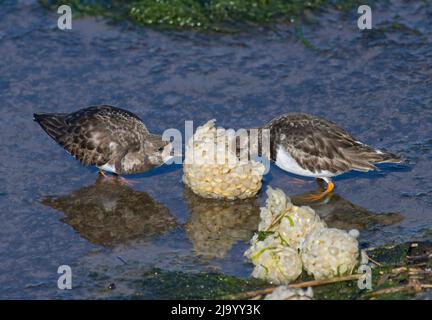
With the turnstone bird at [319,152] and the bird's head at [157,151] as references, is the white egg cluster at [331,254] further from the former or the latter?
the bird's head at [157,151]

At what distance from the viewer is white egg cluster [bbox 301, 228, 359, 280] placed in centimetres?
908

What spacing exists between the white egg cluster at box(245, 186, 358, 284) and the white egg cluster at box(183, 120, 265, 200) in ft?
4.19

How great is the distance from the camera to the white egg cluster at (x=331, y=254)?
29.8 ft

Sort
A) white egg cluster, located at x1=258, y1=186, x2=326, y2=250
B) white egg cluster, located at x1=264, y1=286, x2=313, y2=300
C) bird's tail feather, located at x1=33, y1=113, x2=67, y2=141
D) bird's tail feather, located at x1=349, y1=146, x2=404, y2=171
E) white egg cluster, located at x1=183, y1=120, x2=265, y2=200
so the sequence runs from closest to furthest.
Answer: white egg cluster, located at x1=264, y1=286, x2=313, y2=300, white egg cluster, located at x1=258, y1=186, x2=326, y2=250, white egg cluster, located at x1=183, y1=120, x2=265, y2=200, bird's tail feather, located at x1=349, y1=146, x2=404, y2=171, bird's tail feather, located at x1=33, y1=113, x2=67, y2=141

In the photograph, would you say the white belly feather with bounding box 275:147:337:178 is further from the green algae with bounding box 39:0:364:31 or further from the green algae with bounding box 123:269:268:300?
the green algae with bounding box 39:0:364:31

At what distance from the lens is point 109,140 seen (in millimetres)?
11781

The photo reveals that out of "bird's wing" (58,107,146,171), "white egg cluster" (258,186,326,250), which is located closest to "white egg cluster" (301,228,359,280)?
"white egg cluster" (258,186,326,250)

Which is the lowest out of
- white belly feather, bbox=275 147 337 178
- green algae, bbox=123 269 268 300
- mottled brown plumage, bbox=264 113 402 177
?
green algae, bbox=123 269 268 300

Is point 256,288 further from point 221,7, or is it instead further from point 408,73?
point 221,7

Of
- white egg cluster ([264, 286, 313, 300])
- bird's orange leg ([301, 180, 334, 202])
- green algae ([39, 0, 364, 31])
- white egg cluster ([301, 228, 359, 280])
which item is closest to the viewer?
white egg cluster ([264, 286, 313, 300])

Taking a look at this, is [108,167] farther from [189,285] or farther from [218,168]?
[189,285]

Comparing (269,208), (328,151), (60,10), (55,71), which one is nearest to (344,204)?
(328,151)

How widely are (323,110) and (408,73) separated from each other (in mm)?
1708

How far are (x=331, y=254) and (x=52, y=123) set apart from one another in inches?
180
